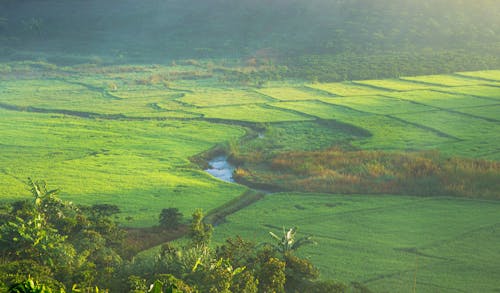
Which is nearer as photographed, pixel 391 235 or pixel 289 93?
pixel 391 235

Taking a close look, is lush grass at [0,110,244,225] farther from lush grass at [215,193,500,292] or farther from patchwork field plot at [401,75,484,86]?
patchwork field plot at [401,75,484,86]

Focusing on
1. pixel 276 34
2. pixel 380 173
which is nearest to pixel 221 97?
pixel 380 173

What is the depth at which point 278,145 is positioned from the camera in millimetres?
35688

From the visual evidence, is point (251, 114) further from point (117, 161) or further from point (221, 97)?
point (117, 161)

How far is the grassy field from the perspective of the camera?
65.9 ft

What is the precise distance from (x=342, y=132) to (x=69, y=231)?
73.6 feet

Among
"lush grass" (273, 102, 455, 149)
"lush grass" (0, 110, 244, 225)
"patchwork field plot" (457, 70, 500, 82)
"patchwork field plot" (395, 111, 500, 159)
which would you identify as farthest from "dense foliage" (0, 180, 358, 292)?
"patchwork field plot" (457, 70, 500, 82)

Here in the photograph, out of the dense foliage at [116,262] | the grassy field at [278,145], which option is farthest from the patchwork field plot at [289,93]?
the dense foliage at [116,262]

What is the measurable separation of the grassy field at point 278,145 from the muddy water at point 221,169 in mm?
896

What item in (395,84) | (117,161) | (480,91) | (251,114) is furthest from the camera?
(395,84)

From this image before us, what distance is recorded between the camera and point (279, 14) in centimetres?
8725

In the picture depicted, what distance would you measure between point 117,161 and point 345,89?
2688 cm

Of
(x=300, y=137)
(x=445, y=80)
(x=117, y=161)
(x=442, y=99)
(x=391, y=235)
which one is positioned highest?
(x=445, y=80)

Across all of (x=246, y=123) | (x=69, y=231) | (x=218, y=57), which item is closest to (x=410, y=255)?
(x=69, y=231)
